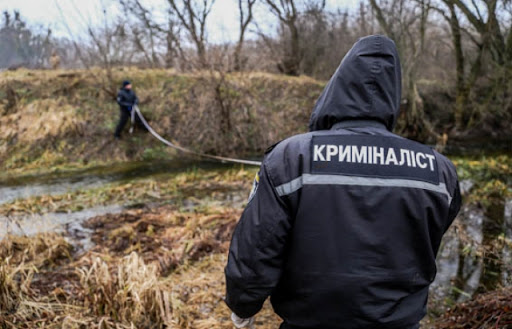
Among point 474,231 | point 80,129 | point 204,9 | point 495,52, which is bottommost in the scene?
point 474,231

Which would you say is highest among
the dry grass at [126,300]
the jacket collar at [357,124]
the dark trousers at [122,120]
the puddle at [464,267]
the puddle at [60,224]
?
the jacket collar at [357,124]

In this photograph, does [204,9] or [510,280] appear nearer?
[510,280]

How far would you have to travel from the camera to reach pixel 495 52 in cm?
1218

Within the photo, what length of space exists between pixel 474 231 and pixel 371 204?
530 centimetres

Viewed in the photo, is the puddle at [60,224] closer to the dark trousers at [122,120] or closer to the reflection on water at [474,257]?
the reflection on water at [474,257]

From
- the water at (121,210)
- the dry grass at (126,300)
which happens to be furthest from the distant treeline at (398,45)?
the dry grass at (126,300)

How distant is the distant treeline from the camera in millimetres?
12164

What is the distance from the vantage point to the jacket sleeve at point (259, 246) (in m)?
1.66

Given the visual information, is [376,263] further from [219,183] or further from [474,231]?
[219,183]

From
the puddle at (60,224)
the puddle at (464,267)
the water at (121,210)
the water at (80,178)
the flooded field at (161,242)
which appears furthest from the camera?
the water at (80,178)

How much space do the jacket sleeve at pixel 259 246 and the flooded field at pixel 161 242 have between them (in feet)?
6.46

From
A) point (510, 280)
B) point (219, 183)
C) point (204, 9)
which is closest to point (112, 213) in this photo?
point (219, 183)

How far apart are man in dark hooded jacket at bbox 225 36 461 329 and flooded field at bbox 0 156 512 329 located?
2087 mm

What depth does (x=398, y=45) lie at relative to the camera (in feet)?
45.2
